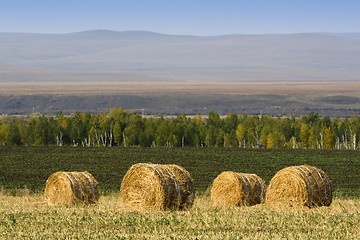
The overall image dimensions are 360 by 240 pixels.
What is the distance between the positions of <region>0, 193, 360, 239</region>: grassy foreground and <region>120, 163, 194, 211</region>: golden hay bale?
0.44 metres

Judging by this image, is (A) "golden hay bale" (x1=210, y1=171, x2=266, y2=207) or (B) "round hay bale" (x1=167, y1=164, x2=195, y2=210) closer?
(B) "round hay bale" (x1=167, y1=164, x2=195, y2=210)

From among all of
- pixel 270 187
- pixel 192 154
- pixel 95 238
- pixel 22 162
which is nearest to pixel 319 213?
pixel 270 187

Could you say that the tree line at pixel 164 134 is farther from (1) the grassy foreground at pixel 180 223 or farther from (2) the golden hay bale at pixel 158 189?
(1) the grassy foreground at pixel 180 223

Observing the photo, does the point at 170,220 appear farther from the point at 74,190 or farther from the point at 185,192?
the point at 74,190

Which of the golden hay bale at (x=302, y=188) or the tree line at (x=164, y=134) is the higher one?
the golden hay bale at (x=302, y=188)

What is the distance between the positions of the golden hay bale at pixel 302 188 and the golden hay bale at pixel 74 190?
5162mm

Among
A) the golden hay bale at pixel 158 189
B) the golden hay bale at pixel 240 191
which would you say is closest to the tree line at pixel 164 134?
the golden hay bale at pixel 240 191

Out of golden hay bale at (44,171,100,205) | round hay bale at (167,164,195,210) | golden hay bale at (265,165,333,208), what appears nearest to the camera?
round hay bale at (167,164,195,210)

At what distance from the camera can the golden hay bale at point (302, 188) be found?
23.6 metres

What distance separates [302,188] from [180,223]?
5225 mm

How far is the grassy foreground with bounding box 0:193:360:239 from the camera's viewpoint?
17516 millimetres

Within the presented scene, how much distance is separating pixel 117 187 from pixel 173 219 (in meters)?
16.7

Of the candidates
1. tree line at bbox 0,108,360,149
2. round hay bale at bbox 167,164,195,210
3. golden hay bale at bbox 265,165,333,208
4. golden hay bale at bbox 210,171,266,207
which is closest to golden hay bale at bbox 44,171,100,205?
round hay bale at bbox 167,164,195,210

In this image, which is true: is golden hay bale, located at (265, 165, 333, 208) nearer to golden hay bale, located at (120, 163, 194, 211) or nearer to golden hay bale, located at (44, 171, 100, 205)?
golden hay bale, located at (120, 163, 194, 211)
